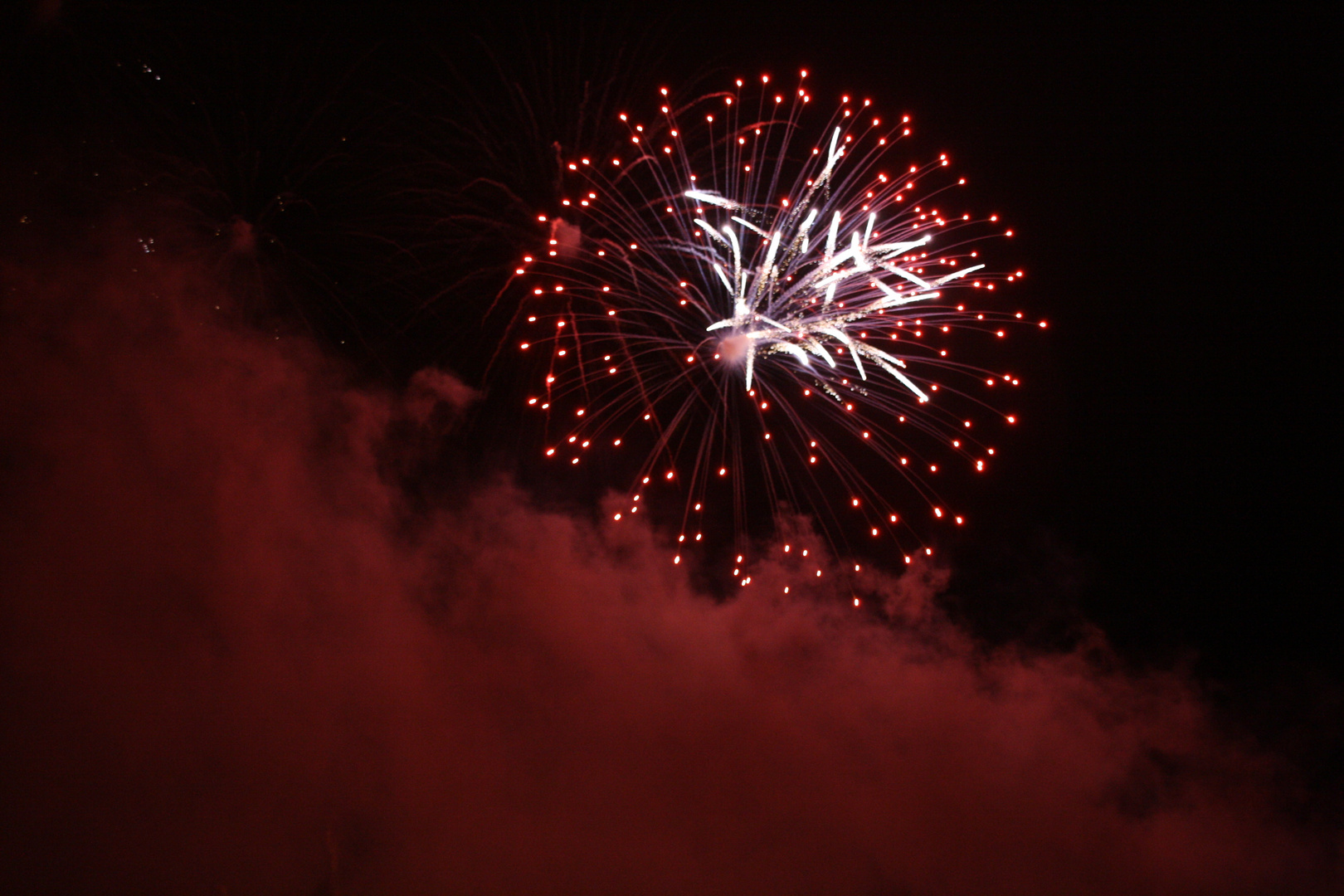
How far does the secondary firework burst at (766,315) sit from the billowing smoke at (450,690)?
0.72 metres

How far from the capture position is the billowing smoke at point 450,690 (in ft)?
16.9

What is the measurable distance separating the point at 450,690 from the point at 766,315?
373 cm

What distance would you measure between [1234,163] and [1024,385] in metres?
2.61

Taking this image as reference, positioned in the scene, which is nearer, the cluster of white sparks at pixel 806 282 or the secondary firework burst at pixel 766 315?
the cluster of white sparks at pixel 806 282

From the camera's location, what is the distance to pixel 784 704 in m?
5.48

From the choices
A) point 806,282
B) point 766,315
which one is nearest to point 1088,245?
point 806,282

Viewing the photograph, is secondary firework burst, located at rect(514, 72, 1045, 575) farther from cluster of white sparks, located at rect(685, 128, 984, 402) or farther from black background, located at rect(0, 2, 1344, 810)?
black background, located at rect(0, 2, 1344, 810)

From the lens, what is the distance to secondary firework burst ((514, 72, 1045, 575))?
4688 mm

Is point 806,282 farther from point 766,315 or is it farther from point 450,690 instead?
point 450,690

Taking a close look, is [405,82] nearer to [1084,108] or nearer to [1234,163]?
[1084,108]

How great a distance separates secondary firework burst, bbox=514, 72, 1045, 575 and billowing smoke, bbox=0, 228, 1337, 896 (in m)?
0.72

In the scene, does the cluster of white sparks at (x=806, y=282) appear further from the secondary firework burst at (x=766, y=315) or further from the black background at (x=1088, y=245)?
the black background at (x=1088, y=245)

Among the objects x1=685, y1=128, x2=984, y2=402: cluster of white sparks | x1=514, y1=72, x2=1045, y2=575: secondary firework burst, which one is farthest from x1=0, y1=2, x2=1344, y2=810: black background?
x1=685, y1=128, x2=984, y2=402: cluster of white sparks

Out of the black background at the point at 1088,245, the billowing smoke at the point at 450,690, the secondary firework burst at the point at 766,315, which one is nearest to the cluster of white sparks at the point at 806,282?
the secondary firework burst at the point at 766,315
